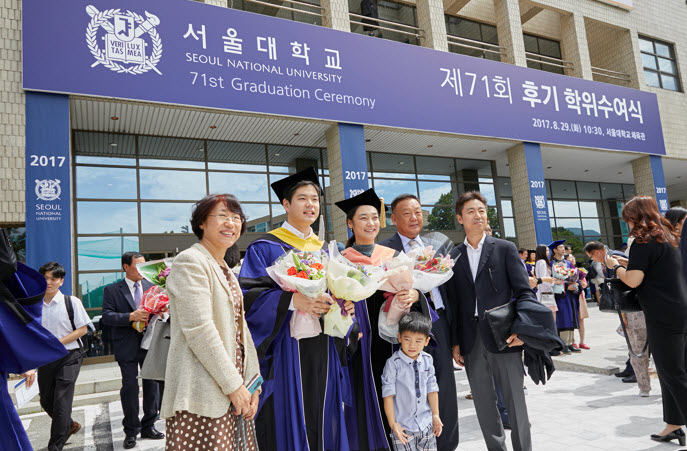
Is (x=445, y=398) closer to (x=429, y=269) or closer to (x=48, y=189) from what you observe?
(x=429, y=269)

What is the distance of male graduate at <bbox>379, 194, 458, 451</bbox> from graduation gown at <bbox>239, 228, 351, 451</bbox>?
76 cm

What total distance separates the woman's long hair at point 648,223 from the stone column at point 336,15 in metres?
9.37

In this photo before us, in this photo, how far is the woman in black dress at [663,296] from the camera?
137 inches

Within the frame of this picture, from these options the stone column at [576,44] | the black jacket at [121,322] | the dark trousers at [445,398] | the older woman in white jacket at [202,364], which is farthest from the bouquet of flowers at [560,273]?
the stone column at [576,44]

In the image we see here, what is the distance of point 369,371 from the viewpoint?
3123 millimetres

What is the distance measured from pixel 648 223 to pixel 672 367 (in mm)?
1110

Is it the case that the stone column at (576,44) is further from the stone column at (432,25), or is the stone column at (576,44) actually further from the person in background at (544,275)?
the person in background at (544,275)

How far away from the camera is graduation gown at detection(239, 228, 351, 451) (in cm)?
278

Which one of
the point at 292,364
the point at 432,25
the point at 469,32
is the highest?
the point at 469,32

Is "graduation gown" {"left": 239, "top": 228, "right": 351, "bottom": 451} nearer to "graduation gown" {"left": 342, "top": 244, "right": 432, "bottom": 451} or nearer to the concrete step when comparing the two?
"graduation gown" {"left": 342, "top": 244, "right": 432, "bottom": 451}

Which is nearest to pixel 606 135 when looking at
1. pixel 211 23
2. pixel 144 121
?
pixel 211 23

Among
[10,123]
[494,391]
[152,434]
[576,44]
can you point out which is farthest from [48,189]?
[576,44]

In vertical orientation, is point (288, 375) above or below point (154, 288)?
below

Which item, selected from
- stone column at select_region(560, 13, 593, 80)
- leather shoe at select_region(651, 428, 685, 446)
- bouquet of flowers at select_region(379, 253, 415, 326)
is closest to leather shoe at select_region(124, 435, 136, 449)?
bouquet of flowers at select_region(379, 253, 415, 326)
